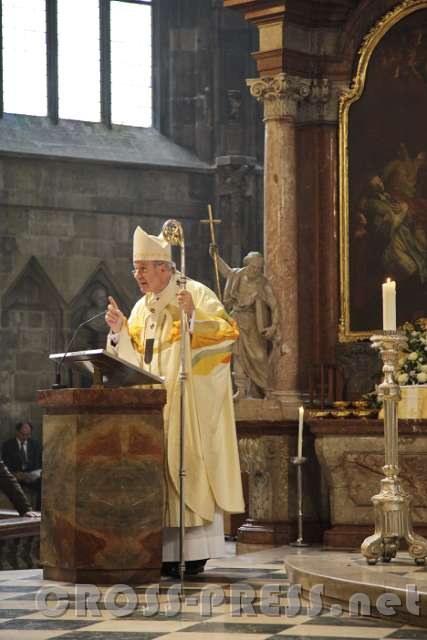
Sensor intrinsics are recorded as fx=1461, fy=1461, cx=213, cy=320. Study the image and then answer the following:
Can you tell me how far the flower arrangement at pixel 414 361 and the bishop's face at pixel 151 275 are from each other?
3.05 m

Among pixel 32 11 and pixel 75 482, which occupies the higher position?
pixel 32 11

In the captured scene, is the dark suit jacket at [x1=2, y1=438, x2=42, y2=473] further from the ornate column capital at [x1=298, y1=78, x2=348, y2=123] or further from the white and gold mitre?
the white and gold mitre

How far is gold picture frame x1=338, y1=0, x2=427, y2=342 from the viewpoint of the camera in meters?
12.6

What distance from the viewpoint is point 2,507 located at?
1986 cm

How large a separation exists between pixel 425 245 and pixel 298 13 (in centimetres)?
229

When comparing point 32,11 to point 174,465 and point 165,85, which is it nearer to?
point 165,85

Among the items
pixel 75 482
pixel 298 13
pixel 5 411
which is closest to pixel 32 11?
pixel 5 411

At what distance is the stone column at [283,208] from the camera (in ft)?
41.2

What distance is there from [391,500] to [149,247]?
7.70ft

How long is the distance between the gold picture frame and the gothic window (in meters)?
9.57

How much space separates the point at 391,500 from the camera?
298 inches

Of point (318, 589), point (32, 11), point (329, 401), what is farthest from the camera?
point (32, 11)

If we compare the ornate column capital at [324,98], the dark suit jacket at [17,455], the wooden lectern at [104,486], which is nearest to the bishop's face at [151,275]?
the wooden lectern at [104,486]

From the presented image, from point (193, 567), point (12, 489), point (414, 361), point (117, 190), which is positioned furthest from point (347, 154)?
point (117, 190)
